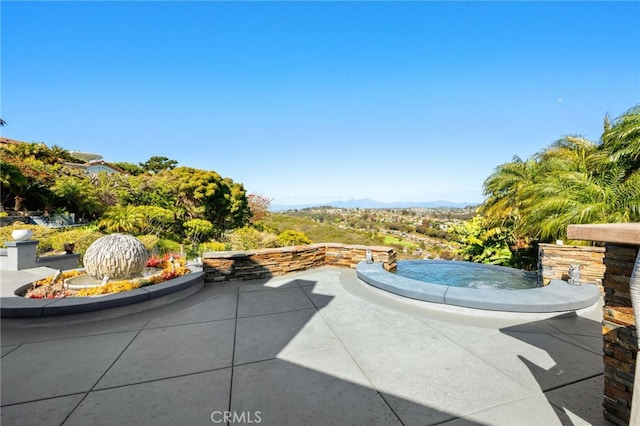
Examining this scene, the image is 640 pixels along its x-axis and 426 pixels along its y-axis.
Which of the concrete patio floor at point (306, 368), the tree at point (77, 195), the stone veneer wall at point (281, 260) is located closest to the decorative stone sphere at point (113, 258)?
the concrete patio floor at point (306, 368)

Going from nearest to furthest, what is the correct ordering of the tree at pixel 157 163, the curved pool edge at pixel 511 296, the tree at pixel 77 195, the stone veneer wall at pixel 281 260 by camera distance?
the curved pool edge at pixel 511 296 < the stone veneer wall at pixel 281 260 < the tree at pixel 77 195 < the tree at pixel 157 163

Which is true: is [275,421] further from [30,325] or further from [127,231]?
[127,231]

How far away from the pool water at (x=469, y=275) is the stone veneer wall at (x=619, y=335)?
3971 millimetres

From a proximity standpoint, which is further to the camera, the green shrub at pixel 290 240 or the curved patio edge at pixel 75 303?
the green shrub at pixel 290 240

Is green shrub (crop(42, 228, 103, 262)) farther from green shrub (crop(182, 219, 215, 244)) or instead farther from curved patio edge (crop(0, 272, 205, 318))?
green shrub (crop(182, 219, 215, 244))

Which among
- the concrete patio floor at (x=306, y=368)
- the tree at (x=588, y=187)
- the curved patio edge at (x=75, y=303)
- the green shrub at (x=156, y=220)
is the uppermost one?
the tree at (x=588, y=187)

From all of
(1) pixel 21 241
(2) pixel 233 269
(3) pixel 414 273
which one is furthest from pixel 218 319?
(1) pixel 21 241

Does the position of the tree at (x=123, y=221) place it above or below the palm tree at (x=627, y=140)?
below

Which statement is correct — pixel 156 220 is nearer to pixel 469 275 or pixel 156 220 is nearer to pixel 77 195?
pixel 77 195

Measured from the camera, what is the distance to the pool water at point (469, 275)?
6.03 meters

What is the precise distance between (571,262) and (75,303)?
8.93m

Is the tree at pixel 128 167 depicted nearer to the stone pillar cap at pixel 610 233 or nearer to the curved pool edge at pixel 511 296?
the curved pool edge at pixel 511 296

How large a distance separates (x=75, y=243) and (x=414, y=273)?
10696 mm

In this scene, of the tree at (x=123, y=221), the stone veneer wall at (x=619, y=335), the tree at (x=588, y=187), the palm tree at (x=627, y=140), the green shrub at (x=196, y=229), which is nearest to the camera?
the stone veneer wall at (x=619, y=335)
